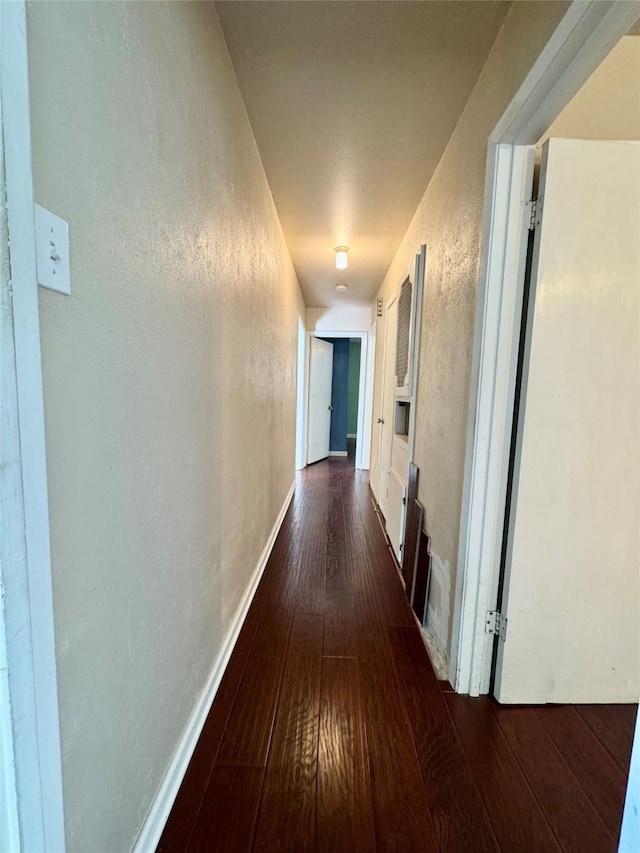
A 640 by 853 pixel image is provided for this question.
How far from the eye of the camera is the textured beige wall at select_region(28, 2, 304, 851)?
0.58 m

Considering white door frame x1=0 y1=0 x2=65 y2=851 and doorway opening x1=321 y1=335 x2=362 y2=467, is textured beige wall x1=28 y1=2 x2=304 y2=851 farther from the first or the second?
doorway opening x1=321 y1=335 x2=362 y2=467

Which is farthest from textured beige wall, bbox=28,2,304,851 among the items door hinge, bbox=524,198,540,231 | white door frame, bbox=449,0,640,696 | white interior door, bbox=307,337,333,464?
white interior door, bbox=307,337,333,464

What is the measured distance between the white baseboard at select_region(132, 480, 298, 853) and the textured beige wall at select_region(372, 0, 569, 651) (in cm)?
91

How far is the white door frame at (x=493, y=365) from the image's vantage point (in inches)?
43.2

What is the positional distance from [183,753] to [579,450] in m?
1.56

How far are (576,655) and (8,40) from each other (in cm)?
203

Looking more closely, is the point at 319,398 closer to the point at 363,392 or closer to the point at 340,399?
the point at 363,392

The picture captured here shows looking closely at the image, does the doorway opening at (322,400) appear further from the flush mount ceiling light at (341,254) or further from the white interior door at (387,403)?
the flush mount ceiling light at (341,254)

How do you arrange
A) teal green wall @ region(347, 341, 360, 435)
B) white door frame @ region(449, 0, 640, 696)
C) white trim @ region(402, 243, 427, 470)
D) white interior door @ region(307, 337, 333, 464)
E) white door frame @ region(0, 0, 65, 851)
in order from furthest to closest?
teal green wall @ region(347, 341, 360, 435) → white interior door @ region(307, 337, 333, 464) → white trim @ region(402, 243, 427, 470) → white door frame @ region(449, 0, 640, 696) → white door frame @ region(0, 0, 65, 851)

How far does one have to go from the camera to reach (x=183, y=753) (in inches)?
41.5

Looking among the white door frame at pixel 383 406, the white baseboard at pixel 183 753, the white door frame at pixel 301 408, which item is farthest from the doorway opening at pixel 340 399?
the white baseboard at pixel 183 753

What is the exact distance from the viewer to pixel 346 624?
5.77 ft

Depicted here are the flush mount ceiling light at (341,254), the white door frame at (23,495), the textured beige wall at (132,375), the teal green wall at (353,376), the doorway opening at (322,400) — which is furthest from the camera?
the teal green wall at (353,376)

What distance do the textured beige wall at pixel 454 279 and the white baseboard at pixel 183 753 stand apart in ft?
2.97
